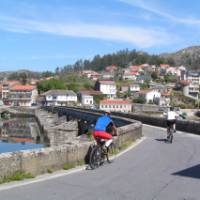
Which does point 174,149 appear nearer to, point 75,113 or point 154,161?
point 154,161

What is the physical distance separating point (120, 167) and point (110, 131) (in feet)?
3.89

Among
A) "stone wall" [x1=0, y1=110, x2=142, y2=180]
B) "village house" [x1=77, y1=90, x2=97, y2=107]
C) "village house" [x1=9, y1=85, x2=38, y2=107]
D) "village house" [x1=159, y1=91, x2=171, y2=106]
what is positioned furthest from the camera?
"village house" [x1=9, y1=85, x2=38, y2=107]

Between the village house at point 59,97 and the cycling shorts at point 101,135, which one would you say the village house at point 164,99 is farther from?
the cycling shorts at point 101,135

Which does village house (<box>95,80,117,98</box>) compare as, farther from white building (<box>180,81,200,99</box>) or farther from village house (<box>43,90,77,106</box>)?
white building (<box>180,81,200,99</box>)

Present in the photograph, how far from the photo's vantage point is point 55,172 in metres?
11.2

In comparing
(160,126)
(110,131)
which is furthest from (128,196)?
(160,126)

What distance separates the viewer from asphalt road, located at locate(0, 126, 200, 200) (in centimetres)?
858

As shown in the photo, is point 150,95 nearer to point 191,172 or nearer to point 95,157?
point 95,157

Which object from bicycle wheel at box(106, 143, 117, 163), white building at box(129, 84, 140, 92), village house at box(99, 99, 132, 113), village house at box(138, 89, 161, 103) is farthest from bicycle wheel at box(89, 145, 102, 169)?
white building at box(129, 84, 140, 92)

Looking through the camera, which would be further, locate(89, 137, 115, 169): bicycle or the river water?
the river water

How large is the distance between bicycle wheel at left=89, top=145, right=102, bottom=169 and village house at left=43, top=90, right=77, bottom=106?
14895 centimetres

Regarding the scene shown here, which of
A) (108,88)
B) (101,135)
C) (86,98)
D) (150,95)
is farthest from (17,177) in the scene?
(108,88)

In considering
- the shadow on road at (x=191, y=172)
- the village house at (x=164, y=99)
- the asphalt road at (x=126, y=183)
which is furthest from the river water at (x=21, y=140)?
the village house at (x=164, y=99)

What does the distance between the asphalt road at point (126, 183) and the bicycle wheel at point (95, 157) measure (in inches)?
8.2
